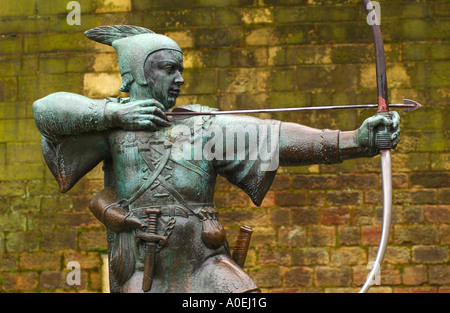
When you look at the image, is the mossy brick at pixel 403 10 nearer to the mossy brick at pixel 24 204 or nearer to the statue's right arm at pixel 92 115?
the mossy brick at pixel 24 204

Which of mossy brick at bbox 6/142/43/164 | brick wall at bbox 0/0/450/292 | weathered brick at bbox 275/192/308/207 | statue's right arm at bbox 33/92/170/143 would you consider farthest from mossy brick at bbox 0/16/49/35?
statue's right arm at bbox 33/92/170/143

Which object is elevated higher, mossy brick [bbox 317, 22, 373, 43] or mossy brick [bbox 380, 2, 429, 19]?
mossy brick [bbox 380, 2, 429, 19]

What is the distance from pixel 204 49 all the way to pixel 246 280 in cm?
431

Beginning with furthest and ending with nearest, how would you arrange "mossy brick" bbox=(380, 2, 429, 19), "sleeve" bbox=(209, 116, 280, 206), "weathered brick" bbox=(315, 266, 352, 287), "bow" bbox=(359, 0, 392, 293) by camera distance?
"mossy brick" bbox=(380, 2, 429, 19)
"weathered brick" bbox=(315, 266, 352, 287)
"sleeve" bbox=(209, 116, 280, 206)
"bow" bbox=(359, 0, 392, 293)

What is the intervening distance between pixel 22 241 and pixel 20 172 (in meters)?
0.64

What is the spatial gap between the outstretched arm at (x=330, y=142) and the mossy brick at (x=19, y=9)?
475 cm

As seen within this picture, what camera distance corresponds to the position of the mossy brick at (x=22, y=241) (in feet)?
23.6

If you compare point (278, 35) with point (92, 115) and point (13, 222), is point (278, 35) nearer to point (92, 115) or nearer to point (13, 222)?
point (13, 222)

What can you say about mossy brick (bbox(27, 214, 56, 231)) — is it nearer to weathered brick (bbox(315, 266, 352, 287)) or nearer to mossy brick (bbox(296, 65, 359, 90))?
weathered brick (bbox(315, 266, 352, 287))

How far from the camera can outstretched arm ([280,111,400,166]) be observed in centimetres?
313

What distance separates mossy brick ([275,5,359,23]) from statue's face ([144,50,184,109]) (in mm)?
3988

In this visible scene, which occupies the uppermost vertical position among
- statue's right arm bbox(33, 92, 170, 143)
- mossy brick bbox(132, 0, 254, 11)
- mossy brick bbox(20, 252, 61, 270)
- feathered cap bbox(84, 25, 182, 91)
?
mossy brick bbox(132, 0, 254, 11)

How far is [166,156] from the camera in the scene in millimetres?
3266

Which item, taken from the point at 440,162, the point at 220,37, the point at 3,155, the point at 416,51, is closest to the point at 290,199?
the point at 440,162
